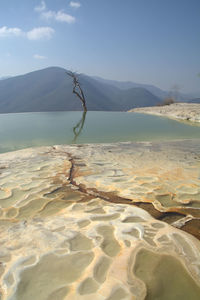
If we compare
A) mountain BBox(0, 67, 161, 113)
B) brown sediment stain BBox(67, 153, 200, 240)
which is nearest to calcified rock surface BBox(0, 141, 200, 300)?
brown sediment stain BBox(67, 153, 200, 240)

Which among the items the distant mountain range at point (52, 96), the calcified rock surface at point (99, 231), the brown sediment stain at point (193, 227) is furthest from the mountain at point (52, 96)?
the brown sediment stain at point (193, 227)

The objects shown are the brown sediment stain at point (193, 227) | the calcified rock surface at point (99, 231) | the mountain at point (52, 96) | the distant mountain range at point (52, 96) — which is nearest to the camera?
the calcified rock surface at point (99, 231)

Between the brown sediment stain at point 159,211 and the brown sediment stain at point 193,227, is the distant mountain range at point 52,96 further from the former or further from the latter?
the brown sediment stain at point 193,227

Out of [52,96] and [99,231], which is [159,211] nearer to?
[99,231]

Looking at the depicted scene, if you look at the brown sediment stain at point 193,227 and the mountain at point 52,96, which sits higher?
the mountain at point 52,96

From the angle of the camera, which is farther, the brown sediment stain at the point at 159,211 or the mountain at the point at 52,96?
the mountain at the point at 52,96

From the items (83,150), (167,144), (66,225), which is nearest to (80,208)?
(66,225)

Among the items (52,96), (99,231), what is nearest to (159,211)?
(99,231)

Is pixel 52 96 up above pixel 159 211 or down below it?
above
